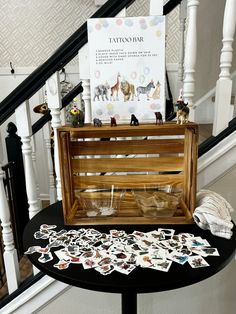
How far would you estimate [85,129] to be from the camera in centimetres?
82

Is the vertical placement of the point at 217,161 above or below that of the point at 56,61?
below

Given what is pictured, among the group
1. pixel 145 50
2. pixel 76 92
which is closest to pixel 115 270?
pixel 145 50

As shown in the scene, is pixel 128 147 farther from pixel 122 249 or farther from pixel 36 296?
pixel 36 296

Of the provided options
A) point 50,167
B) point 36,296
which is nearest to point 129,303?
point 36,296

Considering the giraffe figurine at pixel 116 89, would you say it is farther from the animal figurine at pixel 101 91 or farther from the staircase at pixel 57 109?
the staircase at pixel 57 109

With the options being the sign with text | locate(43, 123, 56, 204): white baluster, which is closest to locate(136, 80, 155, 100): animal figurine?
the sign with text

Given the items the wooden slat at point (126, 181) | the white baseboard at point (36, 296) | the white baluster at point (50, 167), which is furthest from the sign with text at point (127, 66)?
the white baluster at point (50, 167)

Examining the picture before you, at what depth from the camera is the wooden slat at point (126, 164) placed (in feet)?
3.15

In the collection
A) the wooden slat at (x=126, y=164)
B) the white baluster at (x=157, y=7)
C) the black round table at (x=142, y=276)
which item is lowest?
the black round table at (x=142, y=276)

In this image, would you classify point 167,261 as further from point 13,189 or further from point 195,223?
point 13,189

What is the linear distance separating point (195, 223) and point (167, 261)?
0.21m

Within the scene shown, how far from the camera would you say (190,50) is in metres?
1.01

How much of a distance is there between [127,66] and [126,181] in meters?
0.40

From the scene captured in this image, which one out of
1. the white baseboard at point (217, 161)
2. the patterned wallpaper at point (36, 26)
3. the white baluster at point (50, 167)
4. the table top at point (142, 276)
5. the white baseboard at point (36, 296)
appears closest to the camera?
the table top at point (142, 276)
